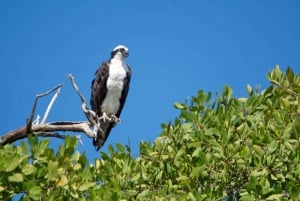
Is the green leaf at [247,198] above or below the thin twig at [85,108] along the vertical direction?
below

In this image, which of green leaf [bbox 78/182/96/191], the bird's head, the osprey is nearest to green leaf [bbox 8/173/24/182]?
green leaf [bbox 78/182/96/191]

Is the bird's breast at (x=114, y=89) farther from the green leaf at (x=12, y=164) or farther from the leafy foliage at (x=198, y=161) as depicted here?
the green leaf at (x=12, y=164)

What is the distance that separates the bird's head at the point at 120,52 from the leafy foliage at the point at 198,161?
198 inches

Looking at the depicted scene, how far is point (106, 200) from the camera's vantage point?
621 centimetres

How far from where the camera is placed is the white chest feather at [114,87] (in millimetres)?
12578

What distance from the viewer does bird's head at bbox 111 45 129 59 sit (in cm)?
1288

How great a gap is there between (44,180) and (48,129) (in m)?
1.95

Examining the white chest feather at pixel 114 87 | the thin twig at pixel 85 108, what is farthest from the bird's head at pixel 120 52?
the thin twig at pixel 85 108

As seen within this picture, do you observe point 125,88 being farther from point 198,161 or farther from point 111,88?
point 198,161

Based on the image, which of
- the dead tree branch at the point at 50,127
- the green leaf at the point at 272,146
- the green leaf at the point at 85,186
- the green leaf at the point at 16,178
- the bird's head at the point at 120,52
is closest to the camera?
the green leaf at the point at 16,178

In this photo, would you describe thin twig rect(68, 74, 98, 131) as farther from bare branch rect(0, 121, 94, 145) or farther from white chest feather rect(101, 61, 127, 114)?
white chest feather rect(101, 61, 127, 114)

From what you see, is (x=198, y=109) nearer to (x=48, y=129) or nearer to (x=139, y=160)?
(x=139, y=160)

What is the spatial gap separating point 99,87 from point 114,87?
0.32m

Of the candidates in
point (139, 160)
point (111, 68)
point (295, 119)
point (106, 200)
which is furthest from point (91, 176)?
point (111, 68)
